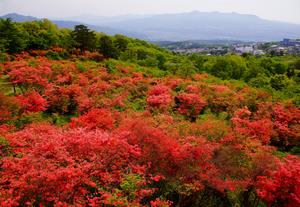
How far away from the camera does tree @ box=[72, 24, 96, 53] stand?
52344mm

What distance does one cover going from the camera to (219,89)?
104 ft

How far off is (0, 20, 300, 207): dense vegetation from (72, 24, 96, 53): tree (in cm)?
1661

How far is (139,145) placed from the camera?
16.1 m

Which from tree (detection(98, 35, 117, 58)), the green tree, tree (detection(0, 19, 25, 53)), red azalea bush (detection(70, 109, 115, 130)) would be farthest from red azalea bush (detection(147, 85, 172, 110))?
tree (detection(0, 19, 25, 53))

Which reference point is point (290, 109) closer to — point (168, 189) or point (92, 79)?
point (168, 189)

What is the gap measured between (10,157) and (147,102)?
15.4m

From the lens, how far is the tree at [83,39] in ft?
172

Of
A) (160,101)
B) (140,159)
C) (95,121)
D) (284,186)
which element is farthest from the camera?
(160,101)

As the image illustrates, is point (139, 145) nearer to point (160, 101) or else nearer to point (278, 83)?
point (160, 101)

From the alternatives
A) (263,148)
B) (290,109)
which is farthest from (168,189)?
(290,109)

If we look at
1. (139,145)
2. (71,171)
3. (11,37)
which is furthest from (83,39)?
(71,171)

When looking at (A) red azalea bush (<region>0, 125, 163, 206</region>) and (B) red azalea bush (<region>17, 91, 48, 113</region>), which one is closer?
(A) red azalea bush (<region>0, 125, 163, 206</region>)

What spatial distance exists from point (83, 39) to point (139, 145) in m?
40.7

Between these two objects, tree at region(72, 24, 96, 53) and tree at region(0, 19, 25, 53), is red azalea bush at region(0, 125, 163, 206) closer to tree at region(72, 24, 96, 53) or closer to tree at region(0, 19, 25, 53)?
tree at region(0, 19, 25, 53)
